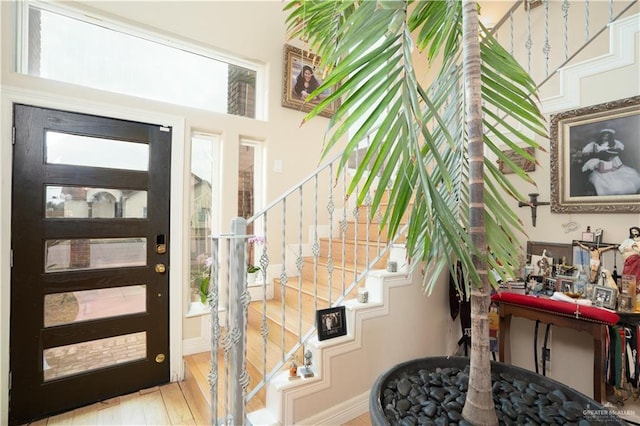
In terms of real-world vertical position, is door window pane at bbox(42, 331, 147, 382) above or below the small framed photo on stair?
below

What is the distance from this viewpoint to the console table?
1624 mm

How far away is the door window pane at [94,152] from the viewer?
1945 mm

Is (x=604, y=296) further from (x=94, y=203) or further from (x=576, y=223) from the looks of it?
(x=94, y=203)

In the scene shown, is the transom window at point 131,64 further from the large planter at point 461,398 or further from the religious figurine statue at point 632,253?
the religious figurine statue at point 632,253

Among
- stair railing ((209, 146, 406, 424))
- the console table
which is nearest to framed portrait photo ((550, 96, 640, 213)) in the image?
the console table

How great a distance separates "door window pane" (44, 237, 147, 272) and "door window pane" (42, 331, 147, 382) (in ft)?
1.82

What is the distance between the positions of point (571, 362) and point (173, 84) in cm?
385

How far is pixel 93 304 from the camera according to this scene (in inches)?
81.0

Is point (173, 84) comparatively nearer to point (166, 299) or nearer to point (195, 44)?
point (195, 44)

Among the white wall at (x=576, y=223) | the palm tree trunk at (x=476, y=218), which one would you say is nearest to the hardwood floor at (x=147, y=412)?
the palm tree trunk at (x=476, y=218)

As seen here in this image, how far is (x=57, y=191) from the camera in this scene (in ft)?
6.44

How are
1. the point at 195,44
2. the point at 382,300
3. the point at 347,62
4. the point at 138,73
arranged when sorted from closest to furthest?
the point at 347,62 → the point at 382,300 → the point at 138,73 → the point at 195,44

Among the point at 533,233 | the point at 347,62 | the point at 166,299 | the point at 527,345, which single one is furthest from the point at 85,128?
the point at 527,345

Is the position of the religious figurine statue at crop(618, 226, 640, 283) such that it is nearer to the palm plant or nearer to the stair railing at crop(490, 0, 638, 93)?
the stair railing at crop(490, 0, 638, 93)
